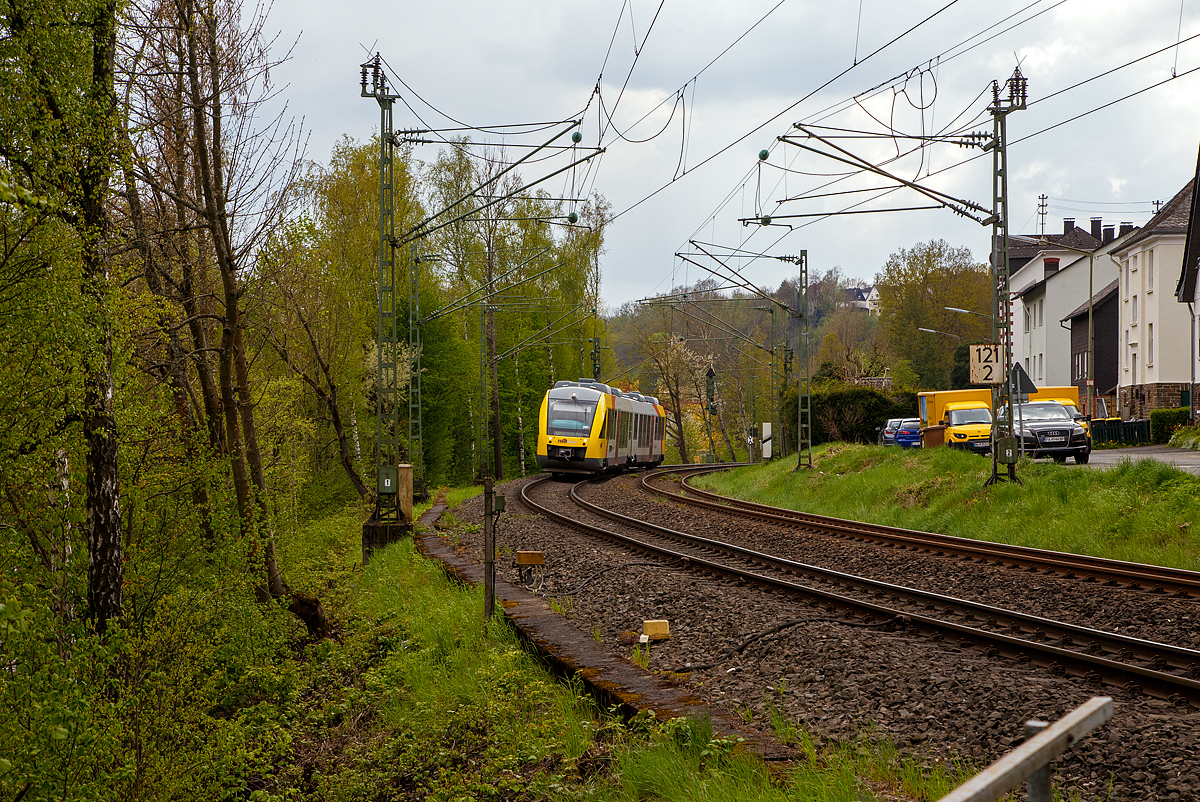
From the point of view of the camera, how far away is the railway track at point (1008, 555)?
984 centimetres

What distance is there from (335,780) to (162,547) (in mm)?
A: 6920

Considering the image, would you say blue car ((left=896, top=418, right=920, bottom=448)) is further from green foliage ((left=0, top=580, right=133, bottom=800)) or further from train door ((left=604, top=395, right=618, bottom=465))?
green foliage ((left=0, top=580, right=133, bottom=800))

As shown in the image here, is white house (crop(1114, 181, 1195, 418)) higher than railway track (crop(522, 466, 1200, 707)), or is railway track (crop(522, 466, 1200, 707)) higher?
white house (crop(1114, 181, 1195, 418))

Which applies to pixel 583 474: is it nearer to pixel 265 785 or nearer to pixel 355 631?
pixel 355 631

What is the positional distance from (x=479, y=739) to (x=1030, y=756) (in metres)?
5.77

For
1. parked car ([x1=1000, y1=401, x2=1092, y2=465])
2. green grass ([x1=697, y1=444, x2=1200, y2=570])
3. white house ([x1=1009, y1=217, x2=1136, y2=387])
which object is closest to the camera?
green grass ([x1=697, y1=444, x2=1200, y2=570])

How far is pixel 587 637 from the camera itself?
26.8ft

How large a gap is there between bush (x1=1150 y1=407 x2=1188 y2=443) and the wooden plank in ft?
139

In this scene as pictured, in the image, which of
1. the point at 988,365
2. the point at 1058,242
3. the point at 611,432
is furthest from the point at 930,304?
the point at 988,365

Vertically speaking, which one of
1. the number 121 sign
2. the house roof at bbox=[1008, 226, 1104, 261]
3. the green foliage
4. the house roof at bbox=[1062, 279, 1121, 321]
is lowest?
the green foliage

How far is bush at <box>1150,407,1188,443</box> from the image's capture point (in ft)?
125

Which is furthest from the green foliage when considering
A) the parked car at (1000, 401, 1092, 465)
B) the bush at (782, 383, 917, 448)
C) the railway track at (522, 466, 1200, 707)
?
the bush at (782, 383, 917, 448)

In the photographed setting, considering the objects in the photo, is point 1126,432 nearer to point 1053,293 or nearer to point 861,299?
point 1053,293

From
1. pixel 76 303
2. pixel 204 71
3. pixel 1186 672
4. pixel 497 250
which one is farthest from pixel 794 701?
pixel 497 250
